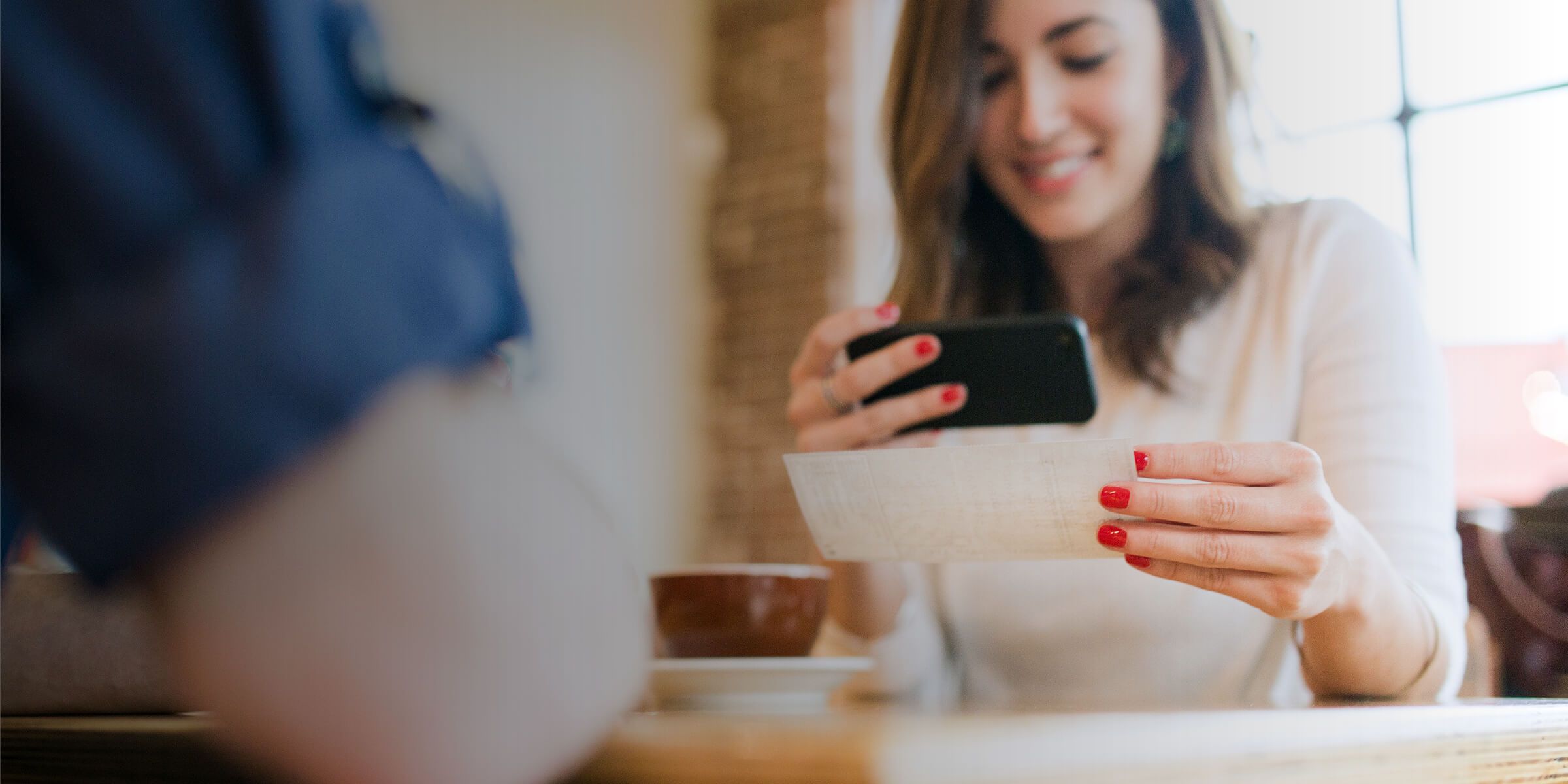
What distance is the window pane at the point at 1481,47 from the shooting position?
147 cm

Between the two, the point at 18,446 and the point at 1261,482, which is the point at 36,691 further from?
the point at 1261,482

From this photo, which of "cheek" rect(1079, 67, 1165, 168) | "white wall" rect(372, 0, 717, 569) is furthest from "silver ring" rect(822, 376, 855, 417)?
"white wall" rect(372, 0, 717, 569)

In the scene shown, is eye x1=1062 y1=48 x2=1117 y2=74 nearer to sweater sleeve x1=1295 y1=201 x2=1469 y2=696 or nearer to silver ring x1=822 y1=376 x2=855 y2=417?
sweater sleeve x1=1295 y1=201 x2=1469 y2=696

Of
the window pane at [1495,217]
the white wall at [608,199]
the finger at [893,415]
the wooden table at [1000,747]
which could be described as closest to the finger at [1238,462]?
the wooden table at [1000,747]

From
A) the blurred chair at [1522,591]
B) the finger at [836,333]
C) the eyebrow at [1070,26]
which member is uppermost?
the eyebrow at [1070,26]

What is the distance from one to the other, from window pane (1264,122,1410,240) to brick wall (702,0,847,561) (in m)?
1.44

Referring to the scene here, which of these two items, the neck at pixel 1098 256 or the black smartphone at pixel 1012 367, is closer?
the black smartphone at pixel 1012 367

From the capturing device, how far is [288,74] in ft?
1.03

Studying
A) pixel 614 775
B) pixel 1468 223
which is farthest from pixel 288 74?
pixel 1468 223

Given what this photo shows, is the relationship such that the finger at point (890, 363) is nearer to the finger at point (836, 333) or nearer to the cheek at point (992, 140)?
the finger at point (836, 333)

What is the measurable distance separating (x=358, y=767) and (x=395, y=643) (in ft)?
0.12

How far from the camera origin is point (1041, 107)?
4.28 feet

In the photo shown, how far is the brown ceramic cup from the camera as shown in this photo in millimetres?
737

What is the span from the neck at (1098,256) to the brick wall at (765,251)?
1.81 metres
